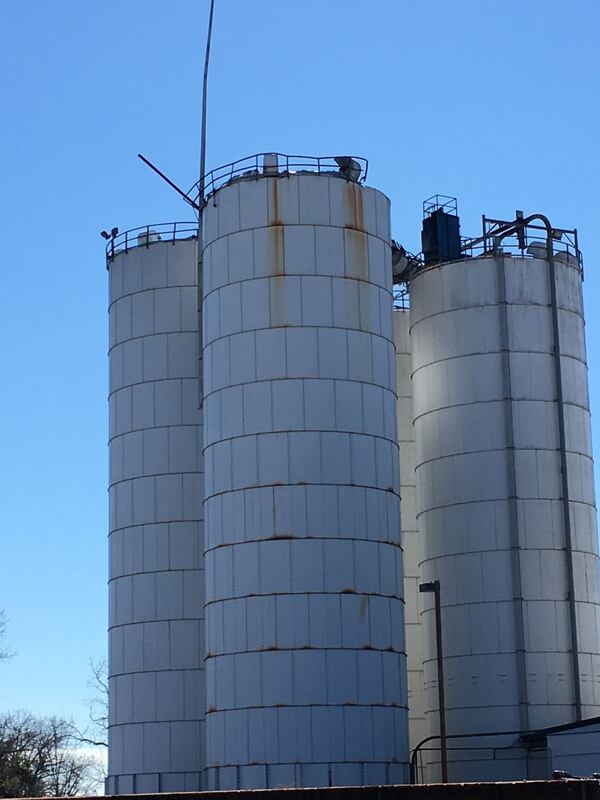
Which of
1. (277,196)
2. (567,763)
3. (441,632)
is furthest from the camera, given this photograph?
(441,632)

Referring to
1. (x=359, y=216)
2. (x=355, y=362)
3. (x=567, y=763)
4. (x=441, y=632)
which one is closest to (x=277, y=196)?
(x=359, y=216)

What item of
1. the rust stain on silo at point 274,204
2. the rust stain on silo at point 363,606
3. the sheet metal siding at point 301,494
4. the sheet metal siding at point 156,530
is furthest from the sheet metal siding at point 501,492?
the rust stain on silo at point 274,204

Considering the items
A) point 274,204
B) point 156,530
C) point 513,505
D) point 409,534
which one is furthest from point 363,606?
point 274,204

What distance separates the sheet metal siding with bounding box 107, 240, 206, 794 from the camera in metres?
39.8

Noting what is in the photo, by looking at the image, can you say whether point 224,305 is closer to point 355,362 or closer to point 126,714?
point 355,362

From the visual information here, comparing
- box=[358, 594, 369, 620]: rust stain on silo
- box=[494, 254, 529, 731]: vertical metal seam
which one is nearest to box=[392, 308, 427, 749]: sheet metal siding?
box=[494, 254, 529, 731]: vertical metal seam

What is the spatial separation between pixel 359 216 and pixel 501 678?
495 inches

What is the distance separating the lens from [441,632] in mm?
40219

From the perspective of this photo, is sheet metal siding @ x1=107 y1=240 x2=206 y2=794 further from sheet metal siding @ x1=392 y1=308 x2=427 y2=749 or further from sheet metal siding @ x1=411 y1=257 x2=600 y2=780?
sheet metal siding @ x1=411 y1=257 x2=600 y2=780

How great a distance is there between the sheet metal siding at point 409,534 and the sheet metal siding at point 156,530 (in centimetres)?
630

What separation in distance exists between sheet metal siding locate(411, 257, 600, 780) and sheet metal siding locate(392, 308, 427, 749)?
1.85m

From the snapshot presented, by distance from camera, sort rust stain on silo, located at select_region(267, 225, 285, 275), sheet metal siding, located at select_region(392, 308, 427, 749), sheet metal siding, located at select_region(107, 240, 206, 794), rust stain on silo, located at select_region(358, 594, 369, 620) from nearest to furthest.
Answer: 1. rust stain on silo, located at select_region(358, 594, 369, 620)
2. rust stain on silo, located at select_region(267, 225, 285, 275)
3. sheet metal siding, located at select_region(107, 240, 206, 794)
4. sheet metal siding, located at select_region(392, 308, 427, 749)

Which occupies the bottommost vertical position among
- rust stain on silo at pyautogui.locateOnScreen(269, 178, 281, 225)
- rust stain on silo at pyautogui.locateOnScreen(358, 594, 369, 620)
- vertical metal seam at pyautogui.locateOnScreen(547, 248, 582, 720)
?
rust stain on silo at pyautogui.locateOnScreen(358, 594, 369, 620)

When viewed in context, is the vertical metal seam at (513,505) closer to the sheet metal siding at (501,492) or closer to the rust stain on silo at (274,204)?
the sheet metal siding at (501,492)
